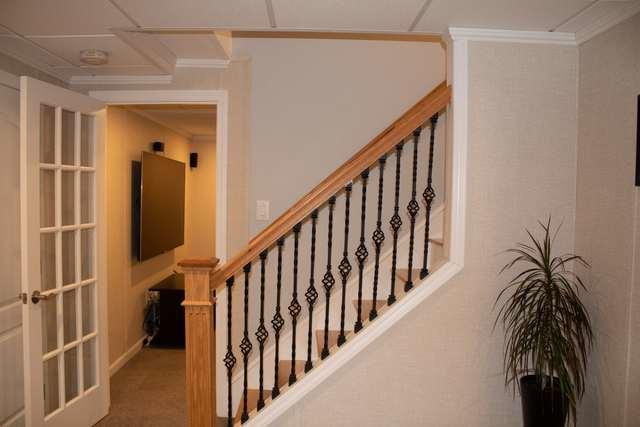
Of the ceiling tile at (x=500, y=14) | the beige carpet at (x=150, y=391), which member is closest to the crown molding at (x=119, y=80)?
the ceiling tile at (x=500, y=14)

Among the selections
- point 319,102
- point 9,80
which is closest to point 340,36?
point 319,102

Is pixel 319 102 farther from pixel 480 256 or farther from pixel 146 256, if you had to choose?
pixel 146 256

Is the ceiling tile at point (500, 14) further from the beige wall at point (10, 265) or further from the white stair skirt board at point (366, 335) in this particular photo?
the beige wall at point (10, 265)

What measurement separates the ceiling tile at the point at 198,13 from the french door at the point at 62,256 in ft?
2.89

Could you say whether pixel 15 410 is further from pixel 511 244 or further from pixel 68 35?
pixel 511 244

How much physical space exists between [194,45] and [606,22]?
7.28 feet

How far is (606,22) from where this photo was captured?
1.82 metres

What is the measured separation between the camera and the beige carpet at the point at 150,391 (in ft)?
9.65

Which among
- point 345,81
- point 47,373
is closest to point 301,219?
point 345,81

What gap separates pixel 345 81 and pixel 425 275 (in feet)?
5.27

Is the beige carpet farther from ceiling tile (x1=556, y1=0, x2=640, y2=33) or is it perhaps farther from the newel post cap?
ceiling tile (x1=556, y1=0, x2=640, y2=33)

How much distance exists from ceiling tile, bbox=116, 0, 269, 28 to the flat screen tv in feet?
7.74

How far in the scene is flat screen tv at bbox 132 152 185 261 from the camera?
4.09m

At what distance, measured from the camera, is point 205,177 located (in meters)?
6.15
